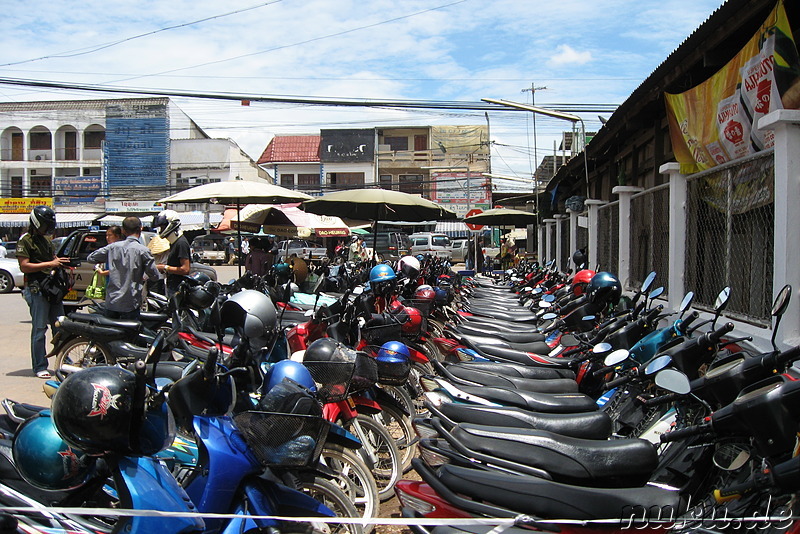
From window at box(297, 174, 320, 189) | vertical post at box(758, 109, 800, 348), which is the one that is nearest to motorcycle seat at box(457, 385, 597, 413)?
vertical post at box(758, 109, 800, 348)

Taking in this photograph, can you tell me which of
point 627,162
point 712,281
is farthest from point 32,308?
point 627,162

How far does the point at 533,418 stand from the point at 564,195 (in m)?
15.4

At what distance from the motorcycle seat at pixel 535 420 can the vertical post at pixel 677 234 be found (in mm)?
3595

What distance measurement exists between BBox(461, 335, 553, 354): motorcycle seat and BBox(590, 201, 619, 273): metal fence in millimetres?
3088

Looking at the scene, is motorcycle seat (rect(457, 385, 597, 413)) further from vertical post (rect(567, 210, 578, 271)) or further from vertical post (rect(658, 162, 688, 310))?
vertical post (rect(567, 210, 578, 271))

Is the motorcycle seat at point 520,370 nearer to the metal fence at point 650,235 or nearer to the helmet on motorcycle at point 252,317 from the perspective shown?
the helmet on motorcycle at point 252,317

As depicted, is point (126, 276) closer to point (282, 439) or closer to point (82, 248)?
point (282, 439)

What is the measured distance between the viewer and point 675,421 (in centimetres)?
321

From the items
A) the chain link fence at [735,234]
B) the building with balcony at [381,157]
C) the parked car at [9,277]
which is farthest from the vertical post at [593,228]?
the building with balcony at [381,157]

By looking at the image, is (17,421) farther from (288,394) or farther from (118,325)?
(118,325)

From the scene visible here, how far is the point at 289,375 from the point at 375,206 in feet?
28.5

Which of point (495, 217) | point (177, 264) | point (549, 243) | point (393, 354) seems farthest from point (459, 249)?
point (393, 354)

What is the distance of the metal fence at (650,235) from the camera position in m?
7.19

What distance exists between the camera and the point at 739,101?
550 centimetres
